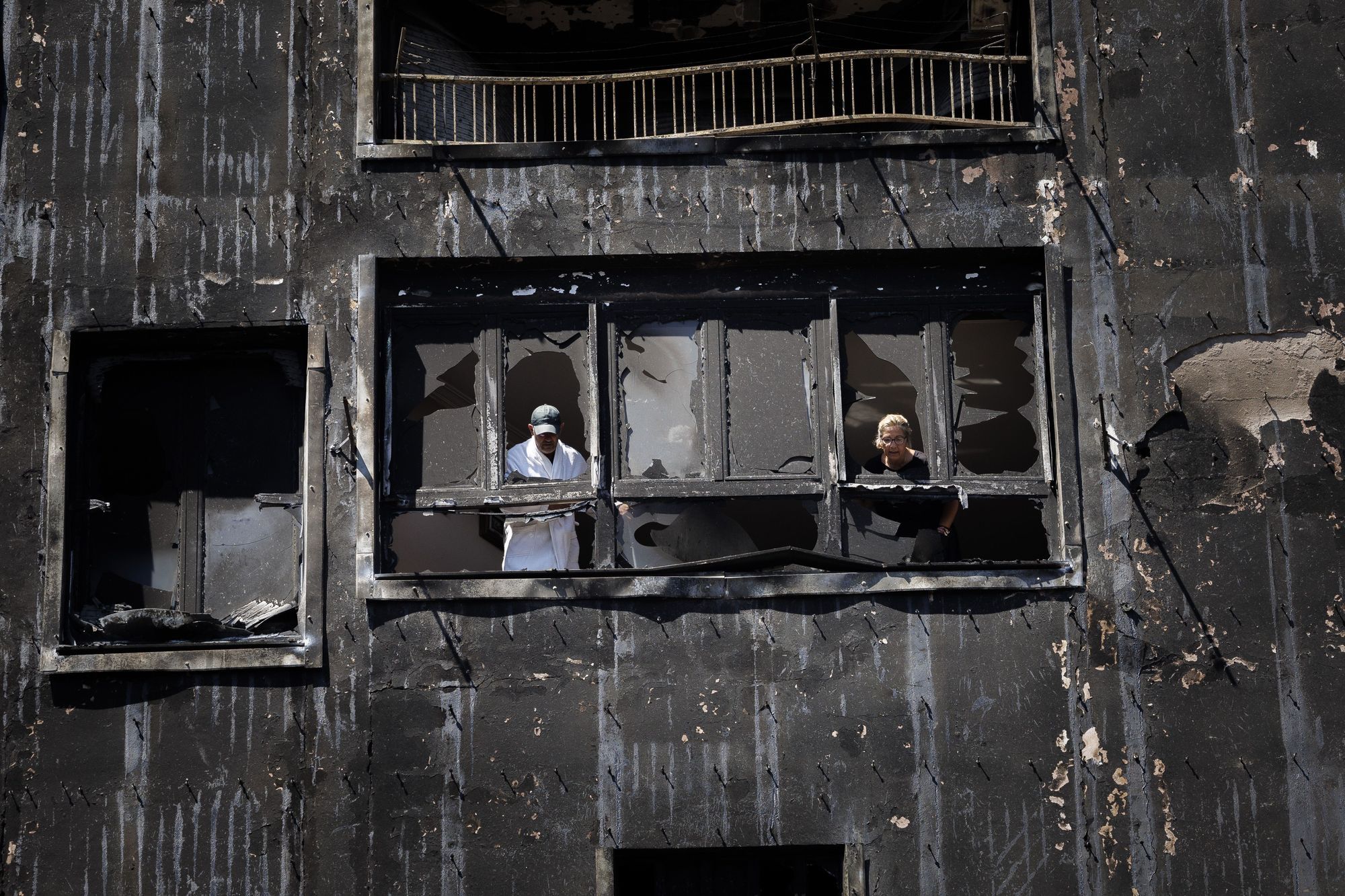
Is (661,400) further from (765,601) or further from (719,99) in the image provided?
(719,99)

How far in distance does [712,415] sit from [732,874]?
2.77 metres

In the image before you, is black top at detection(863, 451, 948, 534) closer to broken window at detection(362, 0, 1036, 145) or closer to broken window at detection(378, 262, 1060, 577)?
broken window at detection(378, 262, 1060, 577)

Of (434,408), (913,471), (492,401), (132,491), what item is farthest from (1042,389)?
(132,491)

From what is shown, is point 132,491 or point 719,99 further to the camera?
point 719,99

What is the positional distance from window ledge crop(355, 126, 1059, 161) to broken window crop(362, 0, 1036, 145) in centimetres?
11

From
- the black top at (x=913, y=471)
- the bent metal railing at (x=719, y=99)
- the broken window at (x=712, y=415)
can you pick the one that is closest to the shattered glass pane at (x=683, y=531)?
the broken window at (x=712, y=415)

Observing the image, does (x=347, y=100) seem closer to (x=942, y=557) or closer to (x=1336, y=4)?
(x=942, y=557)

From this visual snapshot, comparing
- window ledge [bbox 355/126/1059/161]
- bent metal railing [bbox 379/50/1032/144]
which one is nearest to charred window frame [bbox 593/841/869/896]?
window ledge [bbox 355/126/1059/161]

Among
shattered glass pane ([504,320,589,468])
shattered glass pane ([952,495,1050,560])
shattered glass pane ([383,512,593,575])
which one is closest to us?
shattered glass pane ([504,320,589,468])

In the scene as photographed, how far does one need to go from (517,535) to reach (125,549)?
2476mm

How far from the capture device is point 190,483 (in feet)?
32.0

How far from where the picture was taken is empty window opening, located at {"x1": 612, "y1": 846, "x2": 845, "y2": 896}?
8930mm

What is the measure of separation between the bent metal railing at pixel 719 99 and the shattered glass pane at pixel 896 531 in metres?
2.42

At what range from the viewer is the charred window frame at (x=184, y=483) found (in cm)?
927
